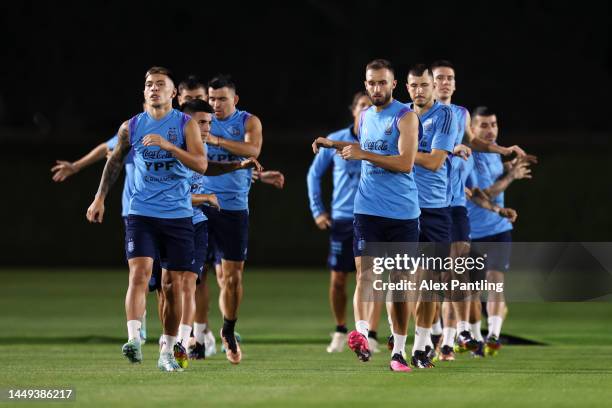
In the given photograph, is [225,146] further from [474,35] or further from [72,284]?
[474,35]

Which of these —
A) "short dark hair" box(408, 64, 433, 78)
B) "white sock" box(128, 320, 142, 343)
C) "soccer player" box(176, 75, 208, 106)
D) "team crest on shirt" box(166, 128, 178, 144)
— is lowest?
"white sock" box(128, 320, 142, 343)

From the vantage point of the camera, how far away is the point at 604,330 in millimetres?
16531

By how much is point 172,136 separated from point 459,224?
3120 millimetres

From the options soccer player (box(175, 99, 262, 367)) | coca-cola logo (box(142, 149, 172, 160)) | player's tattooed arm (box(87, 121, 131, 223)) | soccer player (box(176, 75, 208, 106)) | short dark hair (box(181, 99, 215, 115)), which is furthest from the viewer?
soccer player (box(176, 75, 208, 106))

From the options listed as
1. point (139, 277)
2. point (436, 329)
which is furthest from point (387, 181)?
point (436, 329)

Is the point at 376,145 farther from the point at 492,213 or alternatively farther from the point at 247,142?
the point at 492,213

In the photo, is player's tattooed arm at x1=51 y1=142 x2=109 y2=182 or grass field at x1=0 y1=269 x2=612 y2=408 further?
player's tattooed arm at x1=51 y1=142 x2=109 y2=182

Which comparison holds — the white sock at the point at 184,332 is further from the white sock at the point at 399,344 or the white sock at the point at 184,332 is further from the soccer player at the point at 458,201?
the soccer player at the point at 458,201

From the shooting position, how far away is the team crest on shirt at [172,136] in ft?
36.0

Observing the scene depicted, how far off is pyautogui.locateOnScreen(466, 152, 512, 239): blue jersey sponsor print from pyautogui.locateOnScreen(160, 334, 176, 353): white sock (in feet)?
13.5

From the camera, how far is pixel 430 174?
12000mm

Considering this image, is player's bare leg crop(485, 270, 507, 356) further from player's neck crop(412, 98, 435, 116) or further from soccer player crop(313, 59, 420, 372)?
player's neck crop(412, 98, 435, 116)

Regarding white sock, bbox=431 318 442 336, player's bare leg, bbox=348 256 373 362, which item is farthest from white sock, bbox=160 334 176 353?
white sock, bbox=431 318 442 336

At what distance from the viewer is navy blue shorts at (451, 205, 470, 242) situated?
12.8 meters
